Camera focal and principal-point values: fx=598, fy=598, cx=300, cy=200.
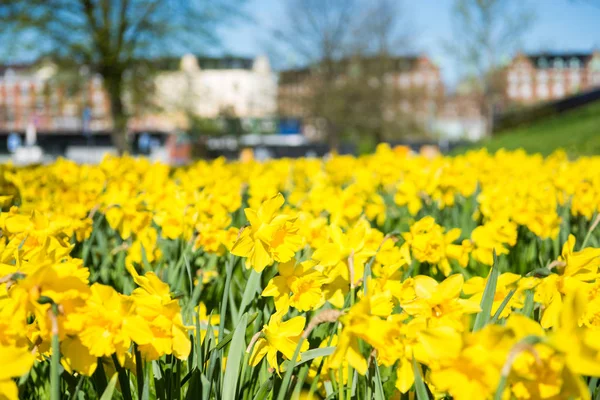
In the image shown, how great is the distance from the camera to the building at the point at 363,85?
1118 inches

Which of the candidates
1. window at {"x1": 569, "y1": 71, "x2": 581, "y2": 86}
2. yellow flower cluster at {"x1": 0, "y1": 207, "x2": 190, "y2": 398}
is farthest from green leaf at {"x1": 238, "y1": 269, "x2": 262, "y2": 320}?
window at {"x1": 569, "y1": 71, "x2": 581, "y2": 86}

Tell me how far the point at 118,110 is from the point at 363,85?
14.4 meters

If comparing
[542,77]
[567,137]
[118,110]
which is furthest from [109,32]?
[542,77]

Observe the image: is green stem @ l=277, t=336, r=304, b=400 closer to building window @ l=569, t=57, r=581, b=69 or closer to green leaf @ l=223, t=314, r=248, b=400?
green leaf @ l=223, t=314, r=248, b=400

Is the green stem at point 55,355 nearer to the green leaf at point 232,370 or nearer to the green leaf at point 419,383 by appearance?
the green leaf at point 232,370

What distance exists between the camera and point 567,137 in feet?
47.6

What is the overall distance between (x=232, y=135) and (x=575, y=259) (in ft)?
85.0

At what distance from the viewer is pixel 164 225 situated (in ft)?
6.37

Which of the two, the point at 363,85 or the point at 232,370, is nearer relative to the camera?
the point at 232,370

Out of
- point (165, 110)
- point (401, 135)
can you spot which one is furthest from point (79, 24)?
point (401, 135)

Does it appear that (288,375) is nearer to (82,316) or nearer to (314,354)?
(314,354)

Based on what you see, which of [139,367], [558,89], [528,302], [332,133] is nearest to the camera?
[139,367]

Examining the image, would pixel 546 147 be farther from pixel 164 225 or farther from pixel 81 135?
pixel 81 135

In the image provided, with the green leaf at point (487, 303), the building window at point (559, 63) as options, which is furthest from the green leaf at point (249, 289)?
the building window at point (559, 63)
